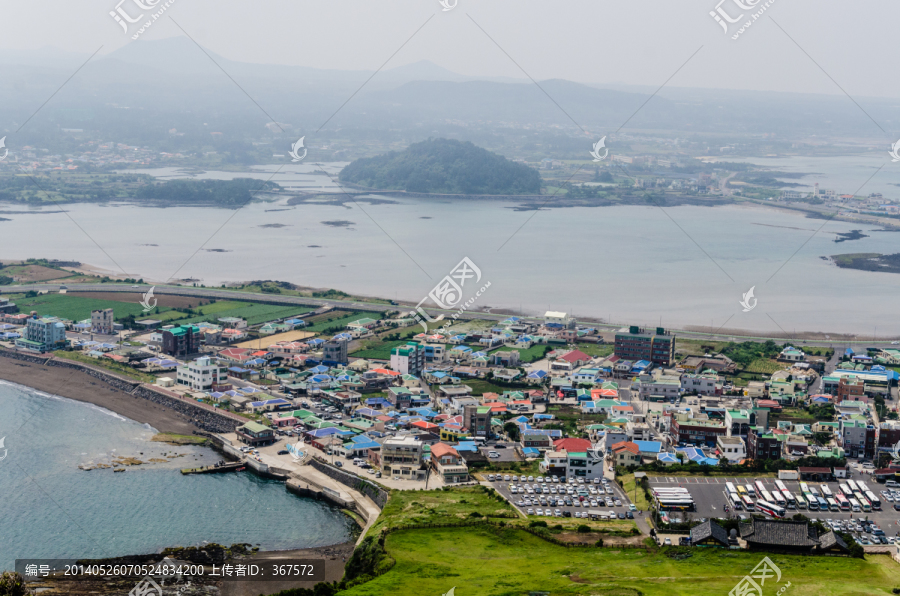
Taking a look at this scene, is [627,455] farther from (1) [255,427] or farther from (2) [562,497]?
(1) [255,427]

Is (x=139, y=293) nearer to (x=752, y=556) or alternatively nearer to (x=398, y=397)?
(x=398, y=397)

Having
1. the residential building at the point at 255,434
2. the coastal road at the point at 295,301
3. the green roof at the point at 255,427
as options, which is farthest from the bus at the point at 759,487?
the coastal road at the point at 295,301

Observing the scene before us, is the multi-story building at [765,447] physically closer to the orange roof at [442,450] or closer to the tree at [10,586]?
the orange roof at [442,450]

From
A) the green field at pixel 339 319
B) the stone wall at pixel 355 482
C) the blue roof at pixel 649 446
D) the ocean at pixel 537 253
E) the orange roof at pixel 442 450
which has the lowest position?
the stone wall at pixel 355 482

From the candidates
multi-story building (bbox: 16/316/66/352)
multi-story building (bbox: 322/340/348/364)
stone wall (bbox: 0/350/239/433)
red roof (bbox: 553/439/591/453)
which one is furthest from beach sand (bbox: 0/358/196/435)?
red roof (bbox: 553/439/591/453)

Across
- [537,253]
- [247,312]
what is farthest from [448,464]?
[537,253]

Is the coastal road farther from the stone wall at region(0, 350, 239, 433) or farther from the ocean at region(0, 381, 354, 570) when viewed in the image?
the ocean at region(0, 381, 354, 570)

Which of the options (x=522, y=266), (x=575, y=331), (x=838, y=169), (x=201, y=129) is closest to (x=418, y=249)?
(x=522, y=266)
